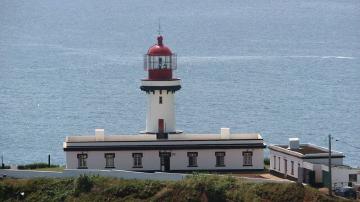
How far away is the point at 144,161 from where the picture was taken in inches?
2110

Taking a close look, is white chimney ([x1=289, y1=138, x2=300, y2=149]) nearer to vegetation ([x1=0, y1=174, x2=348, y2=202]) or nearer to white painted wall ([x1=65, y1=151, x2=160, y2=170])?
vegetation ([x1=0, y1=174, x2=348, y2=202])

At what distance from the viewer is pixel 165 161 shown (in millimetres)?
53656

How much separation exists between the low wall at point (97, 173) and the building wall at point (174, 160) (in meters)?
2.04

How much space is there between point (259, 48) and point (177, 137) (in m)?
120

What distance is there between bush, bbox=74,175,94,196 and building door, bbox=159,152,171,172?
4829 millimetres

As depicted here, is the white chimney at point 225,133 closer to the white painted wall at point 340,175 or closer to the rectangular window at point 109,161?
the rectangular window at point 109,161

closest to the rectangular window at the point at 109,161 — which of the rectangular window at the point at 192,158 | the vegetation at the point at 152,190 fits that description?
the rectangular window at the point at 192,158

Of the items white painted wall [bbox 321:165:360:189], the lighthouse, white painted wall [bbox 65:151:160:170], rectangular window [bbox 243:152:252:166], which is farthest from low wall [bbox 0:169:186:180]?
white painted wall [bbox 321:165:360:189]

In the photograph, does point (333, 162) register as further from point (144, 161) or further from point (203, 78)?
point (203, 78)

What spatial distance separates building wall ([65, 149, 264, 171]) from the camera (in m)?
53.4

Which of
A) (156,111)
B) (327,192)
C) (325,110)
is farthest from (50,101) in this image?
(327,192)

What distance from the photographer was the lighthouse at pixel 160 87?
181 feet

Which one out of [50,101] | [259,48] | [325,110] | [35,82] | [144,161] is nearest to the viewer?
[144,161]

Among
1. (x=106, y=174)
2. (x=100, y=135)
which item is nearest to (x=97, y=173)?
(x=106, y=174)
